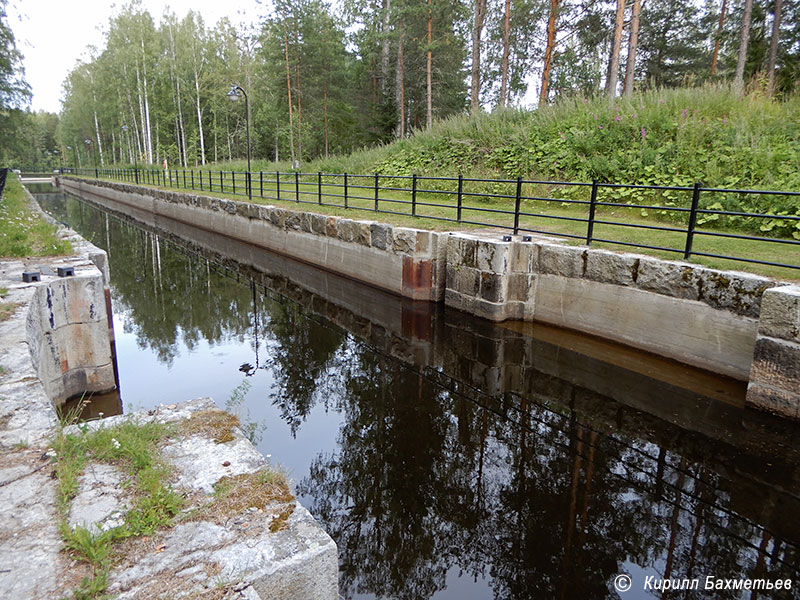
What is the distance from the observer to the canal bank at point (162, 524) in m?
1.89

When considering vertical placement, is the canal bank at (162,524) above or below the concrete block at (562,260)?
below

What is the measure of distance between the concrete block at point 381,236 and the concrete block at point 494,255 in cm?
201

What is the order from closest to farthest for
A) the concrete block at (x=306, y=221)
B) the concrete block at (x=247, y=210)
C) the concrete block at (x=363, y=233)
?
the concrete block at (x=363, y=233), the concrete block at (x=306, y=221), the concrete block at (x=247, y=210)

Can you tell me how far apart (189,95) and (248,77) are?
5.86m

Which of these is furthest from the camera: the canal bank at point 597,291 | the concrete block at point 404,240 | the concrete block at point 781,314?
the concrete block at point 404,240

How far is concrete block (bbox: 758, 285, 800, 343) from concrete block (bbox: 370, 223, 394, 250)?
227 inches

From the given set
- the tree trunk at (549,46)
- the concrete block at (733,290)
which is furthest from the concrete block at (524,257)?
the tree trunk at (549,46)

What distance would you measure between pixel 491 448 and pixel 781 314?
9.94ft

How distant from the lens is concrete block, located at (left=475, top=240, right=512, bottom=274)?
24.9 feet

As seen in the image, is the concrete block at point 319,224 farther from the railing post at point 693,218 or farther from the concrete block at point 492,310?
the railing post at point 693,218

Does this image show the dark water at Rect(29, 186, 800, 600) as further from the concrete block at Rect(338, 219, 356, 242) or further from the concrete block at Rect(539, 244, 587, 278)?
the concrete block at Rect(338, 219, 356, 242)

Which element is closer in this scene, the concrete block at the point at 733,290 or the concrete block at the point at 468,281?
the concrete block at the point at 733,290

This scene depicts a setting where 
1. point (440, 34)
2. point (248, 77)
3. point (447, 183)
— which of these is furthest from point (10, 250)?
point (248, 77)

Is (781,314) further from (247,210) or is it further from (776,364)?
(247,210)
